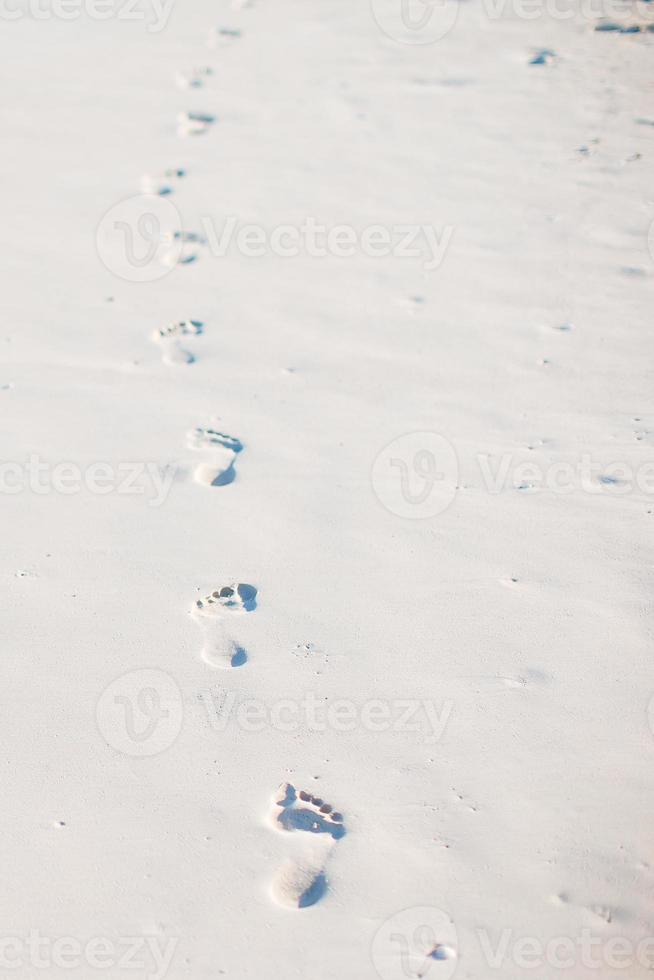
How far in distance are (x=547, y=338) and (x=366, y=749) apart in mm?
1645

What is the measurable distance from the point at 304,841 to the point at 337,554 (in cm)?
78

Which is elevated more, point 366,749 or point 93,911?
point 366,749

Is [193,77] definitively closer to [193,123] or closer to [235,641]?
[193,123]

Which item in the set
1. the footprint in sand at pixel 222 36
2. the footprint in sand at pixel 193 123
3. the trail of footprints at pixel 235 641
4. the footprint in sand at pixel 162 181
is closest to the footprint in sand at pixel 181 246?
the trail of footprints at pixel 235 641

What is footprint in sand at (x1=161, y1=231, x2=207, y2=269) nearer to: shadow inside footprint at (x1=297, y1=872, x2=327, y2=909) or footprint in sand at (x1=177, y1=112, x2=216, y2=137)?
footprint in sand at (x1=177, y1=112, x2=216, y2=137)

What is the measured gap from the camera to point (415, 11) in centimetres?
539

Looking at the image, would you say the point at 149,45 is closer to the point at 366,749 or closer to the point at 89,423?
the point at 89,423

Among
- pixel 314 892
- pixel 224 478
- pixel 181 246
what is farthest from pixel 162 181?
pixel 314 892

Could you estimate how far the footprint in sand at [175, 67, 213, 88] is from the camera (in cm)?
479

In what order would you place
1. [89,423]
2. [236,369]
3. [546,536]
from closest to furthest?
1. [546,536]
2. [89,423]
3. [236,369]

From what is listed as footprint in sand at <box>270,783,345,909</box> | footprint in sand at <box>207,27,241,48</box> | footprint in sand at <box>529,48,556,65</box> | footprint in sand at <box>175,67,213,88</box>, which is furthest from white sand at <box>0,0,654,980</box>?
footprint in sand at <box>207,27,241,48</box>

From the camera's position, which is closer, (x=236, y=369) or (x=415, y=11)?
(x=236, y=369)

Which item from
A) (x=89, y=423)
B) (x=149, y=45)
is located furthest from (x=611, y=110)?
(x=89, y=423)

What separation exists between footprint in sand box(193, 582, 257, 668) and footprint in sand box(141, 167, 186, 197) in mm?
2169
